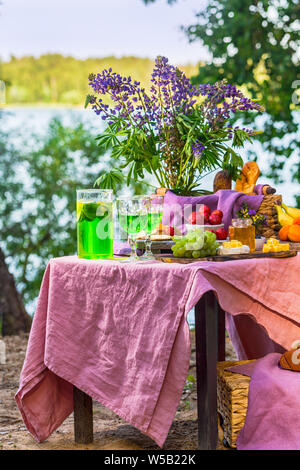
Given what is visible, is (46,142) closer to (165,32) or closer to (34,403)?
(165,32)

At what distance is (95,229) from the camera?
232cm

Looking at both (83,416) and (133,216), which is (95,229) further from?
(83,416)

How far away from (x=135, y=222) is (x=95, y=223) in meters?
0.16

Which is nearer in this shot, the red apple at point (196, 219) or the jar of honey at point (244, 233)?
the jar of honey at point (244, 233)

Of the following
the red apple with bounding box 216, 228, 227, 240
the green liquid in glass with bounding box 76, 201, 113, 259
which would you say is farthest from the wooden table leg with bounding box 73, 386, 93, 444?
the red apple with bounding box 216, 228, 227, 240

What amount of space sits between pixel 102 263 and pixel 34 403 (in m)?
0.63

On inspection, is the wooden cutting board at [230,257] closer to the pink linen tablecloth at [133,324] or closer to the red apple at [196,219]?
the pink linen tablecloth at [133,324]

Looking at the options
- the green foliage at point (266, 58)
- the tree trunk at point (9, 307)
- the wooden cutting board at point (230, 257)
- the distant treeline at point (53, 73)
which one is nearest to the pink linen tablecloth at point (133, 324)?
the wooden cutting board at point (230, 257)

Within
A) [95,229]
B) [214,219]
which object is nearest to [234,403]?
[214,219]

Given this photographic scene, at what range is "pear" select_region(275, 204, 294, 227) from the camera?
2436 millimetres

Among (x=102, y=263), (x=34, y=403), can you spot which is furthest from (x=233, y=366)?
(x=34, y=403)

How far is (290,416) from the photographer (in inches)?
80.1

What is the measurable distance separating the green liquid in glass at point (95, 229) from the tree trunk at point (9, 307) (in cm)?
290

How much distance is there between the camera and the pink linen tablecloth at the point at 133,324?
1965mm
